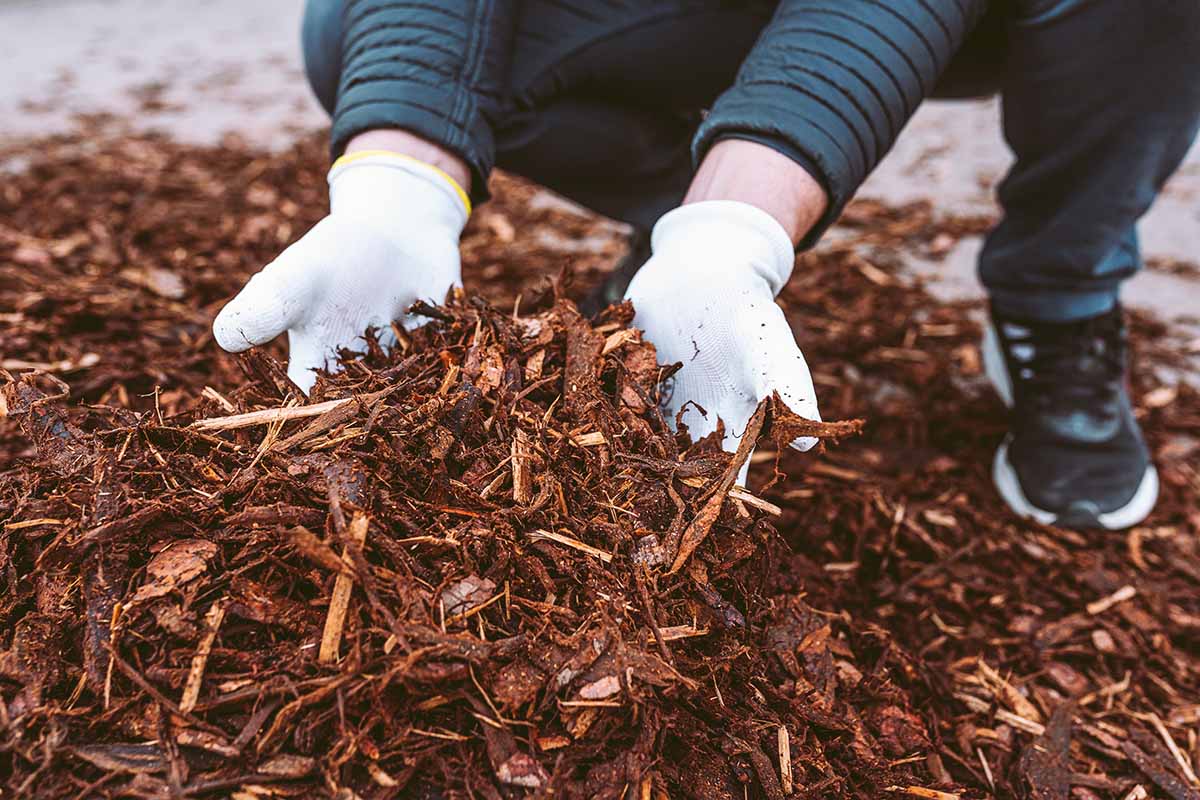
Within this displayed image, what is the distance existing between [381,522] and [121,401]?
3.28 feet

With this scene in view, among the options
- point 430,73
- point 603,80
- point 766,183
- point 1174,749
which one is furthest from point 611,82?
point 1174,749

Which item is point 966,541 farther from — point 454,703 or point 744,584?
point 454,703

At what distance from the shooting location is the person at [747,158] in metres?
1.43

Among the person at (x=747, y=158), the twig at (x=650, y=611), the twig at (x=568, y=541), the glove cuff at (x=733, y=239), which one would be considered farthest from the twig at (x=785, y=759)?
the glove cuff at (x=733, y=239)

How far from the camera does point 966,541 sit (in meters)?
1.92

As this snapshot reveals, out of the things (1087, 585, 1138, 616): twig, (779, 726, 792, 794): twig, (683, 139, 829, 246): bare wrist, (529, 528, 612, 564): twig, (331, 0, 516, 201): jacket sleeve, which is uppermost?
(331, 0, 516, 201): jacket sleeve

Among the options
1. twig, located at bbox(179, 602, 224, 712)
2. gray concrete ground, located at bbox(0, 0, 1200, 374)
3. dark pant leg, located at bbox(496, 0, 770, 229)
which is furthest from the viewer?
gray concrete ground, located at bbox(0, 0, 1200, 374)

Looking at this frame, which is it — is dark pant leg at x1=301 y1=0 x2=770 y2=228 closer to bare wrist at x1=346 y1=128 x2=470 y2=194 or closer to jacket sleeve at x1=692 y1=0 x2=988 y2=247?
bare wrist at x1=346 y1=128 x2=470 y2=194

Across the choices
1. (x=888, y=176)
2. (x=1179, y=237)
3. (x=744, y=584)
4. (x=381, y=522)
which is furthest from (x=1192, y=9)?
(x=888, y=176)

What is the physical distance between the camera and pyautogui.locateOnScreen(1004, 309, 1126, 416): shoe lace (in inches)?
84.2

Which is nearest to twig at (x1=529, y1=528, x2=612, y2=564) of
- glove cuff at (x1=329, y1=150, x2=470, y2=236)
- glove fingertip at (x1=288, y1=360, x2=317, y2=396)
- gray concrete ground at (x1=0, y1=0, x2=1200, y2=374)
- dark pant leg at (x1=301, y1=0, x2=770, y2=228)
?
glove fingertip at (x1=288, y1=360, x2=317, y2=396)

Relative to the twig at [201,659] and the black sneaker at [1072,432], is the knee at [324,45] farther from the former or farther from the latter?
the black sneaker at [1072,432]

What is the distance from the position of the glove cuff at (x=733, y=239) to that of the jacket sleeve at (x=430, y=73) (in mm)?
536

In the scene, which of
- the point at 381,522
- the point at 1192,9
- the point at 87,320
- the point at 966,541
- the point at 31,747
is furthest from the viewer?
the point at 87,320
